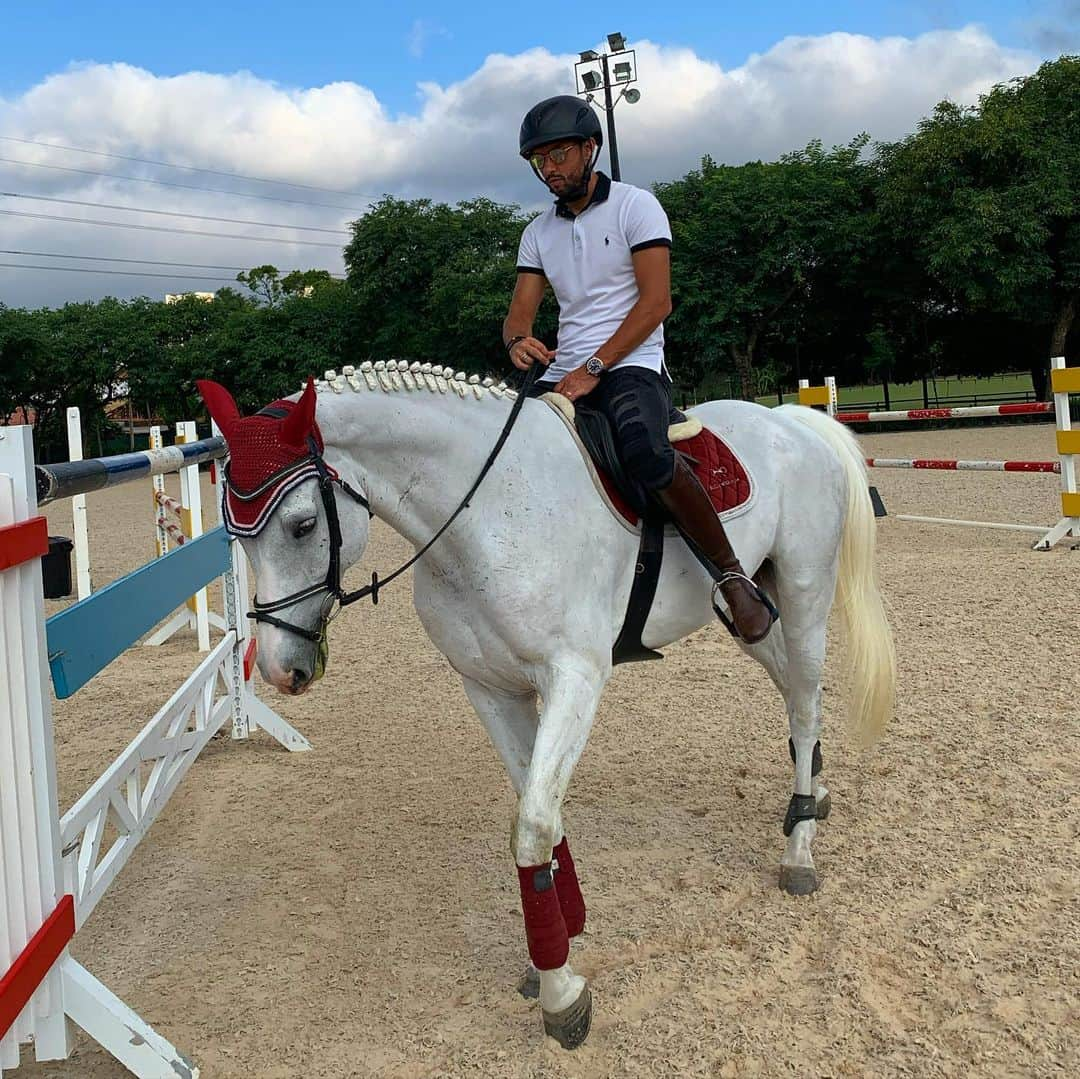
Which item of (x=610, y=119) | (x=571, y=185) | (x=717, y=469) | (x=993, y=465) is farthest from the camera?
(x=610, y=119)

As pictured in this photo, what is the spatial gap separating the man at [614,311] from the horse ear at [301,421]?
91cm

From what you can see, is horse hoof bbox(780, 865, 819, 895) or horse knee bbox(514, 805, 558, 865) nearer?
horse knee bbox(514, 805, 558, 865)

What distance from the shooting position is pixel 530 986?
118 inches

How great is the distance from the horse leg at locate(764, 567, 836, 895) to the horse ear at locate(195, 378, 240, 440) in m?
2.25

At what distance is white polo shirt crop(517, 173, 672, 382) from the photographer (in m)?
3.16

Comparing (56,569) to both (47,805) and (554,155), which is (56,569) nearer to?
(47,805)

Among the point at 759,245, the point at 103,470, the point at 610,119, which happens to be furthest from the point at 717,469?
the point at 759,245

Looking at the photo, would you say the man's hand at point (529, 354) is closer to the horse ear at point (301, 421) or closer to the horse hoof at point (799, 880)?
the horse ear at point (301, 421)

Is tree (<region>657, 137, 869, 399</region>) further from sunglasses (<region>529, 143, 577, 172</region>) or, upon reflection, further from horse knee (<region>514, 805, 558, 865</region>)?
horse knee (<region>514, 805, 558, 865</region>)

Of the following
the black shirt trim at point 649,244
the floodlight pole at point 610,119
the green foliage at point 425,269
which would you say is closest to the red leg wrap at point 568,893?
the black shirt trim at point 649,244

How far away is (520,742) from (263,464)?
4.05ft

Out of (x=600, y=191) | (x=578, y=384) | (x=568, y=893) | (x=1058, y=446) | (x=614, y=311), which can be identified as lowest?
(x=568, y=893)

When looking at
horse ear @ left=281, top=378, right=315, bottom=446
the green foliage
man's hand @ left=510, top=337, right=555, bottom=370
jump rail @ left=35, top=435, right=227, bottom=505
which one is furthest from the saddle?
the green foliage

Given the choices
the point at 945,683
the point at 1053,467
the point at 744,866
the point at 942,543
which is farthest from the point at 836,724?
the point at 942,543
